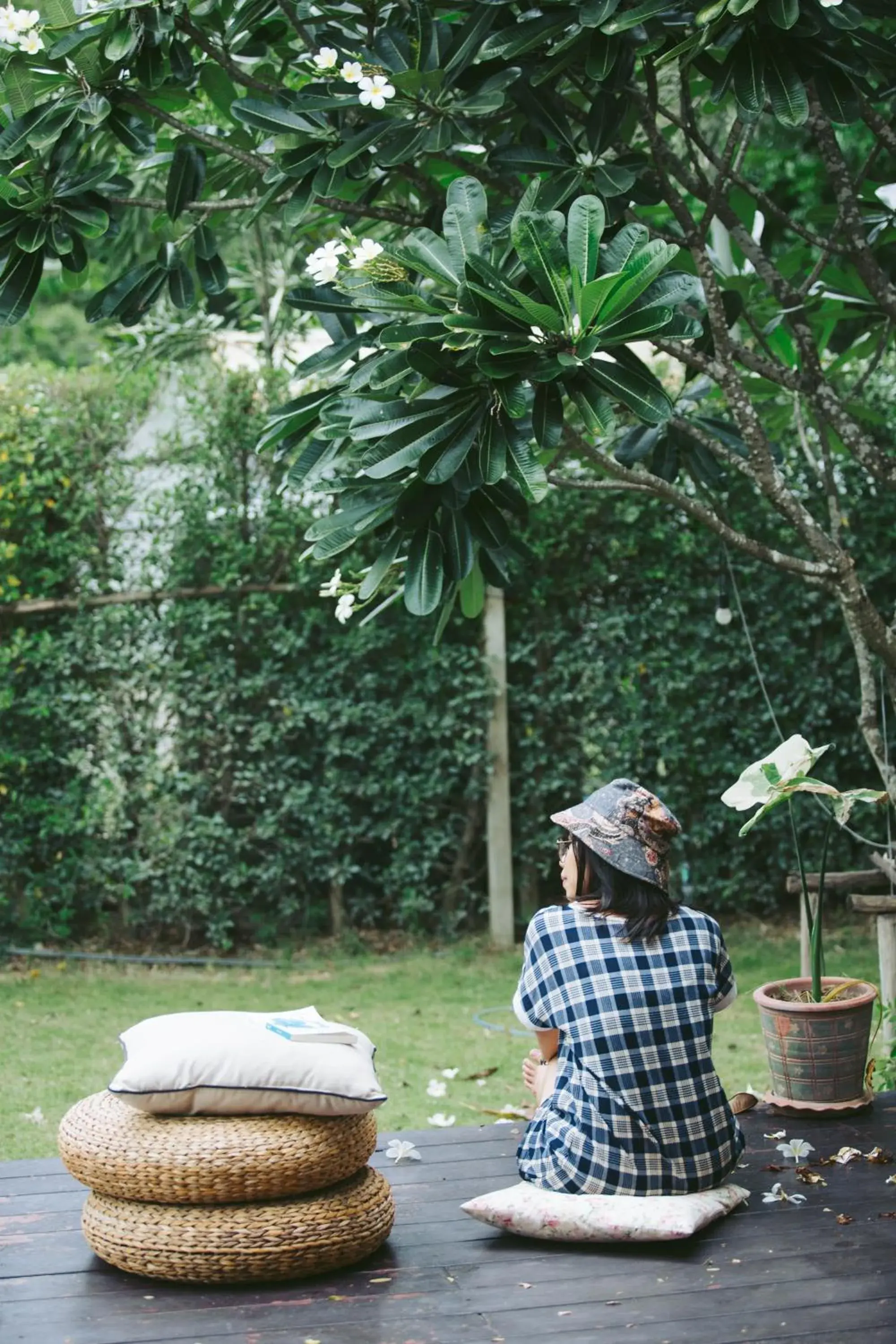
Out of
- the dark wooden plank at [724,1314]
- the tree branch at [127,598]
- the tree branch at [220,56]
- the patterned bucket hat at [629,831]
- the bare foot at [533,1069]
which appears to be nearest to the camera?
the dark wooden plank at [724,1314]

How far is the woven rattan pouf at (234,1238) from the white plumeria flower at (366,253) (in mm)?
2087

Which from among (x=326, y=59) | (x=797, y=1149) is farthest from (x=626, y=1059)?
(x=326, y=59)

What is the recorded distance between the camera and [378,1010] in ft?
18.8

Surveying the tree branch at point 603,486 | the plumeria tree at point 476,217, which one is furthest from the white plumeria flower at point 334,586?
the tree branch at point 603,486

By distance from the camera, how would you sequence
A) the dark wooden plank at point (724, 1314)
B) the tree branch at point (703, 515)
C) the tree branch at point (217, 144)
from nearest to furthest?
the dark wooden plank at point (724, 1314) → the tree branch at point (217, 144) → the tree branch at point (703, 515)

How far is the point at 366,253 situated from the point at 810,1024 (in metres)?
2.33

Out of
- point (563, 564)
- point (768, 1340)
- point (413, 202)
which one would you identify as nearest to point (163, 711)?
point (563, 564)

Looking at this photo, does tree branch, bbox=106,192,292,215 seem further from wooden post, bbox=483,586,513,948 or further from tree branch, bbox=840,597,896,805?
wooden post, bbox=483,586,513,948

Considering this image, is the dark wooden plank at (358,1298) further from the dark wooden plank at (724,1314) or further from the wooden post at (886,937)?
the wooden post at (886,937)

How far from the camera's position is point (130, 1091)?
286 cm

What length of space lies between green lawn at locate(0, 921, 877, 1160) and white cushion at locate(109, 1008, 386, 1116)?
5.00ft

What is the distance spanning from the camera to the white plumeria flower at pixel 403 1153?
11.6 feet

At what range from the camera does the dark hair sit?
3.03 metres

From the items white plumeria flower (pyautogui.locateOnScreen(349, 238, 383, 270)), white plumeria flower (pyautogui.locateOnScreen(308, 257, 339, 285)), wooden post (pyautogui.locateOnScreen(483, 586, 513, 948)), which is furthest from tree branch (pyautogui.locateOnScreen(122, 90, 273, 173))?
wooden post (pyautogui.locateOnScreen(483, 586, 513, 948))
